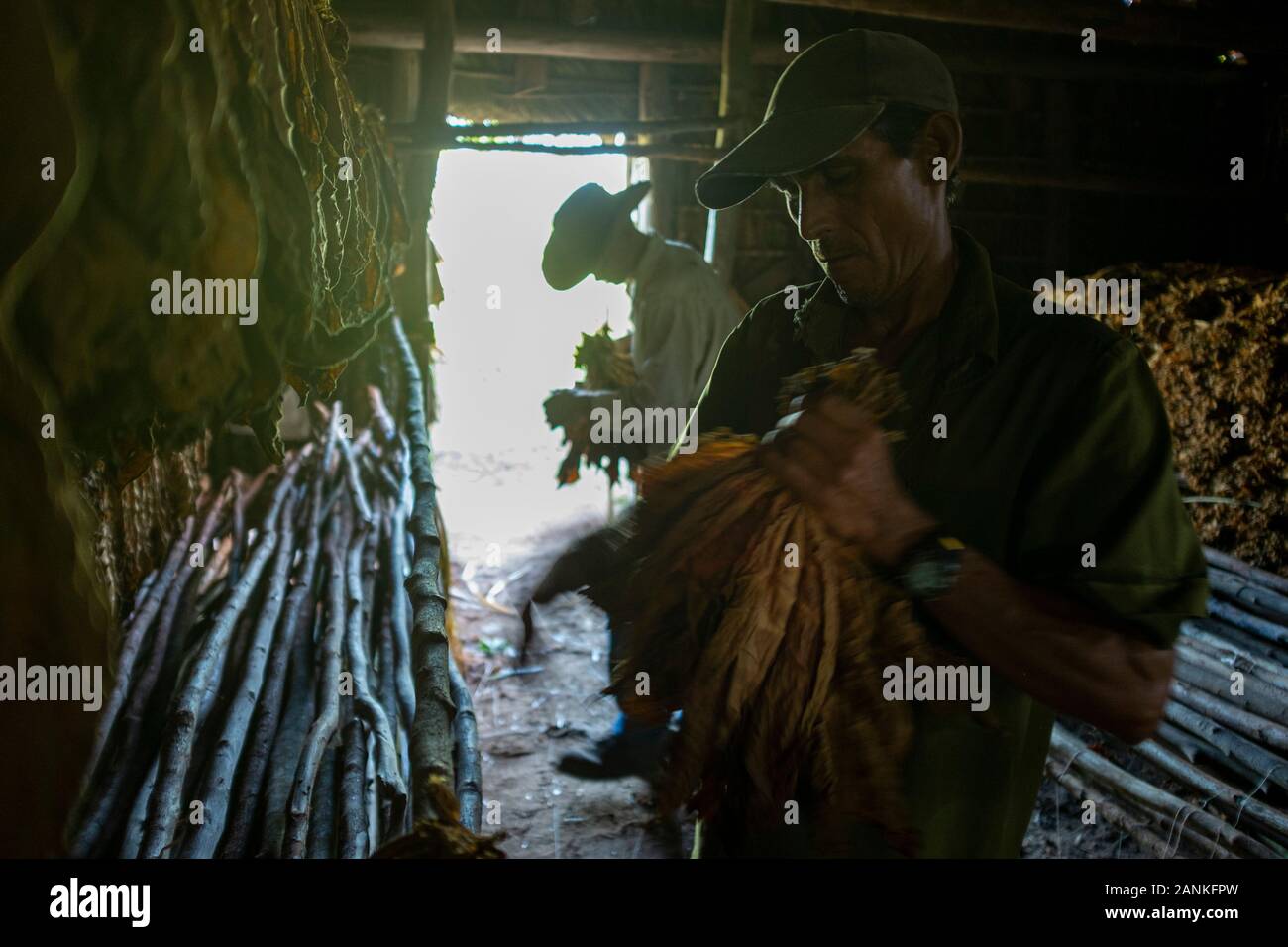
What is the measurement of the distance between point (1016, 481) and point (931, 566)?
28 cm

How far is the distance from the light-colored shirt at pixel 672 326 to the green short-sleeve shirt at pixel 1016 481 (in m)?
2.74

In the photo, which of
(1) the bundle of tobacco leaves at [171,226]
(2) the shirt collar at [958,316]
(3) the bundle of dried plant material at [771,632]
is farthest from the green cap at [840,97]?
(1) the bundle of tobacco leaves at [171,226]

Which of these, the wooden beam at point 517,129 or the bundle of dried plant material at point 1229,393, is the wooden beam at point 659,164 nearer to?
the wooden beam at point 517,129

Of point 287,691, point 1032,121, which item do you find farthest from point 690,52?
point 287,691

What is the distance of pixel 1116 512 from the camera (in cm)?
118

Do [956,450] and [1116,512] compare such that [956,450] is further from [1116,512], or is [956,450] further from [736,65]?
[736,65]

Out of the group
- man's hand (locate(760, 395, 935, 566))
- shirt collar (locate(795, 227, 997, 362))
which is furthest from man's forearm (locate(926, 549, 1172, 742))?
shirt collar (locate(795, 227, 997, 362))

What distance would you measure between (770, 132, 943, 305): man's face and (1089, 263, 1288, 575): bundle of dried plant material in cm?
407

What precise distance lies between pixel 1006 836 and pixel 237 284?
1.61m

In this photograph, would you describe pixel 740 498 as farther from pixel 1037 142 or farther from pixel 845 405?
pixel 1037 142

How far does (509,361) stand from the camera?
53.7 ft

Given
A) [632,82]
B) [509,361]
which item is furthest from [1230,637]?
[509,361]

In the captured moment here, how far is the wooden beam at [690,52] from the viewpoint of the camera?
203 inches

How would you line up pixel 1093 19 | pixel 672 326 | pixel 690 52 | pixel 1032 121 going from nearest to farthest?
pixel 672 326
pixel 1093 19
pixel 690 52
pixel 1032 121
